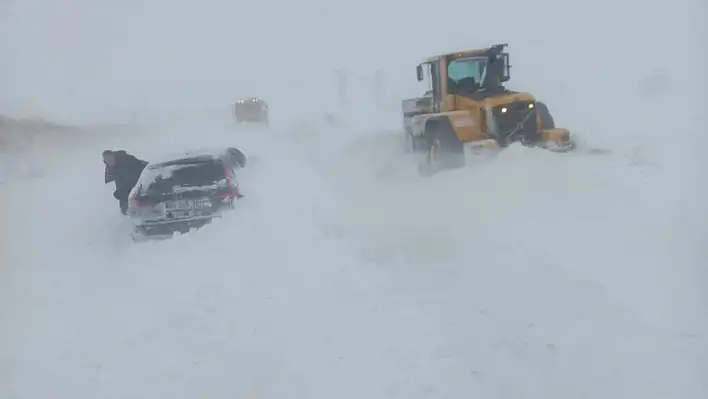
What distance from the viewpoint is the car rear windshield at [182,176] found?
158 inches

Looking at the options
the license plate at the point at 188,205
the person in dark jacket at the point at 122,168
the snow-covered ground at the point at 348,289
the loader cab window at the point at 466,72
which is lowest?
the snow-covered ground at the point at 348,289

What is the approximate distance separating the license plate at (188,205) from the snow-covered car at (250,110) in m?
0.53

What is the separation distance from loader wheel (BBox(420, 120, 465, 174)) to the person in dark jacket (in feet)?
6.61

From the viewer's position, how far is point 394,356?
10.8 ft

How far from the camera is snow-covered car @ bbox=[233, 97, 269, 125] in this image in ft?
13.3

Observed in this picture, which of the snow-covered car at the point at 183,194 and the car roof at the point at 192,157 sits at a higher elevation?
the car roof at the point at 192,157

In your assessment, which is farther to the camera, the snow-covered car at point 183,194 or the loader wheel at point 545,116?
the loader wheel at point 545,116

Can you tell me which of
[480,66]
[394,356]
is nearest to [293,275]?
[394,356]

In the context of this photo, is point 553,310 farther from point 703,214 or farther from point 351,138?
point 351,138

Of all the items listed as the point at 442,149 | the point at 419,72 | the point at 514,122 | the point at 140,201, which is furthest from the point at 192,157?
the point at 514,122

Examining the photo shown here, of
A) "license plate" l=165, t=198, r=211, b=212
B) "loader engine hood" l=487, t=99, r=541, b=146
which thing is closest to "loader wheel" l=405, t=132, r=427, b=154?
"loader engine hood" l=487, t=99, r=541, b=146

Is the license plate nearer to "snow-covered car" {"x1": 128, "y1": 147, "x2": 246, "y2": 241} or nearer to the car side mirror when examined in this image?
"snow-covered car" {"x1": 128, "y1": 147, "x2": 246, "y2": 241}

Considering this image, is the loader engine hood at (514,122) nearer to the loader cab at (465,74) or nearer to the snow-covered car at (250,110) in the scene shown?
the loader cab at (465,74)

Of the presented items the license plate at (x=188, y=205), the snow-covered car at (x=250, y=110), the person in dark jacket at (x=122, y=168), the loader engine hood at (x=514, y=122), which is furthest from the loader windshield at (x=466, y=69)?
the person in dark jacket at (x=122, y=168)
